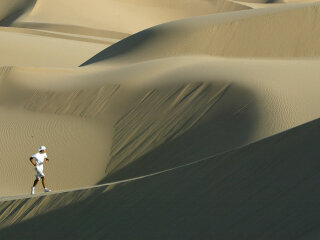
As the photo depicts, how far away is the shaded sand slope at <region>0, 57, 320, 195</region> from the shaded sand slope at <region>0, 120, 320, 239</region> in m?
4.69

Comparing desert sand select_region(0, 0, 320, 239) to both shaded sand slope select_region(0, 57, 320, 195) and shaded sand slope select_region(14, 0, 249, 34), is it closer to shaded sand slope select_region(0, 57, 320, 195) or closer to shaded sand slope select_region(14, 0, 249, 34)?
shaded sand slope select_region(0, 57, 320, 195)

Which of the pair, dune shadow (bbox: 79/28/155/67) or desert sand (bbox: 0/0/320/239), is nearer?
desert sand (bbox: 0/0/320/239)

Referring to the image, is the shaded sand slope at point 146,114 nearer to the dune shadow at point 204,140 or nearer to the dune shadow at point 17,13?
the dune shadow at point 204,140

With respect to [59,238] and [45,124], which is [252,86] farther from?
[59,238]

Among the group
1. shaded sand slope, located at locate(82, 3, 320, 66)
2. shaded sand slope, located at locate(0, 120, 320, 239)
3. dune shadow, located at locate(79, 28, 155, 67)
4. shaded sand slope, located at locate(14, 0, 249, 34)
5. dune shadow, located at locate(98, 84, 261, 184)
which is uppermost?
shaded sand slope, located at locate(14, 0, 249, 34)

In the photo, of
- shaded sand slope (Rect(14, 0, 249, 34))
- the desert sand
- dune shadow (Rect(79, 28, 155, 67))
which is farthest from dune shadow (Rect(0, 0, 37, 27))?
dune shadow (Rect(79, 28, 155, 67))

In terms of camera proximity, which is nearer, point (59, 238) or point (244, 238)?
point (244, 238)

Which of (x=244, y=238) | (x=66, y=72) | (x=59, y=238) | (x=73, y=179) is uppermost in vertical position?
(x=66, y=72)

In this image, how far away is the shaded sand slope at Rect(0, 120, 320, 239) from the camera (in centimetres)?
883

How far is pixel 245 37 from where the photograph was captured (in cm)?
2497

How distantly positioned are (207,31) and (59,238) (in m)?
15.9

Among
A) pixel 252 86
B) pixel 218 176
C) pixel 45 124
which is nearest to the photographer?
pixel 218 176

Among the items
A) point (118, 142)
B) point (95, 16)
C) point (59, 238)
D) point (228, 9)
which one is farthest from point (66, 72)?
point (228, 9)

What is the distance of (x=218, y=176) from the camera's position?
1032 centimetres
